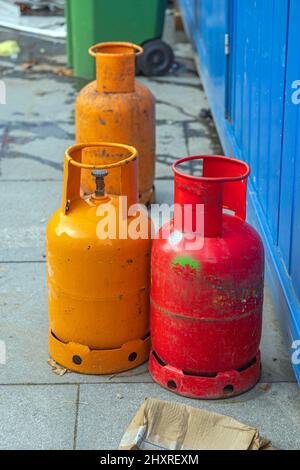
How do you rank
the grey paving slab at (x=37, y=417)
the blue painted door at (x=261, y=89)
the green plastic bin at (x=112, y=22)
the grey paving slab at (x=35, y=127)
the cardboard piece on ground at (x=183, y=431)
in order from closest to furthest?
the cardboard piece on ground at (x=183, y=431) → the grey paving slab at (x=37, y=417) → the blue painted door at (x=261, y=89) → the grey paving slab at (x=35, y=127) → the green plastic bin at (x=112, y=22)

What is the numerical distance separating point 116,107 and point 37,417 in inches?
91.6

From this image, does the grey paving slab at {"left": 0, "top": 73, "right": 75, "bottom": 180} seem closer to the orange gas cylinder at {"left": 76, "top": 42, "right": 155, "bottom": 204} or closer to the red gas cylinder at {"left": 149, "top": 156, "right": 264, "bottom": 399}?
the orange gas cylinder at {"left": 76, "top": 42, "right": 155, "bottom": 204}

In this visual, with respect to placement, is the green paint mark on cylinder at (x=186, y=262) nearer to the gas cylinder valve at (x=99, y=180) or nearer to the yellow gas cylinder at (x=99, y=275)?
the yellow gas cylinder at (x=99, y=275)

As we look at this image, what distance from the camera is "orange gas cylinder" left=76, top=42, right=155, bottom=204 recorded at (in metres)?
5.24

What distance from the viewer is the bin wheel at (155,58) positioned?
28.8ft

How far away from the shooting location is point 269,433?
3.48 meters

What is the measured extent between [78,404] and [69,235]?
76 centimetres

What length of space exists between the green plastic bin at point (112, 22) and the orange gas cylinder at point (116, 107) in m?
3.16

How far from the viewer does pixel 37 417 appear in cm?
358

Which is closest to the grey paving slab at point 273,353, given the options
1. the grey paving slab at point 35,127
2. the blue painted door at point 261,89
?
the blue painted door at point 261,89

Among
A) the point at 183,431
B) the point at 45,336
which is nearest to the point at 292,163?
the point at 183,431

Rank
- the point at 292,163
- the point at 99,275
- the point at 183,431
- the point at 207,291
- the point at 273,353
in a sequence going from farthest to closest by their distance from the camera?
the point at 273,353
the point at 292,163
the point at 99,275
the point at 207,291
the point at 183,431

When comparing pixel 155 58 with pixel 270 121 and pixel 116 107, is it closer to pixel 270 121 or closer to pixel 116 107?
pixel 116 107

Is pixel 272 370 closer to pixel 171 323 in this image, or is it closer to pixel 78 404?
pixel 171 323
